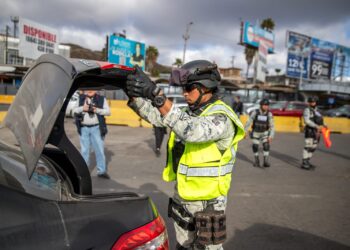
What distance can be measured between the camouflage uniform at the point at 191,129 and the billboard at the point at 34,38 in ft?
65.4

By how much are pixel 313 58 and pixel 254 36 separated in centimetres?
734

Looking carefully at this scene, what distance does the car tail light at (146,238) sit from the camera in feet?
4.95

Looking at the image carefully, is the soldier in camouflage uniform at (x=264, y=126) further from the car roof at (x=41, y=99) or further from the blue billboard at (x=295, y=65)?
the blue billboard at (x=295, y=65)

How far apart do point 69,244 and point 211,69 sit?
1451 mm

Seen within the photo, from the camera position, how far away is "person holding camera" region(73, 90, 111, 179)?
5.45 meters

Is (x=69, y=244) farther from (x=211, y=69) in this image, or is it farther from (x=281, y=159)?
(x=281, y=159)

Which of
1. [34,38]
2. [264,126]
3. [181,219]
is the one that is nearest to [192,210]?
[181,219]

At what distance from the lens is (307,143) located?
7.25 m

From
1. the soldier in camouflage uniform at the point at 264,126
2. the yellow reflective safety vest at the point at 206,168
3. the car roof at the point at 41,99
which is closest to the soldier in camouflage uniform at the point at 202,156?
the yellow reflective safety vest at the point at 206,168

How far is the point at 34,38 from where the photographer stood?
2023 cm

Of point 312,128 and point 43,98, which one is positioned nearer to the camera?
point 43,98

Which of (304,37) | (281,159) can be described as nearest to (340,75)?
(304,37)

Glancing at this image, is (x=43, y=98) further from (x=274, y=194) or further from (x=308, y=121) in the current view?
(x=308, y=121)

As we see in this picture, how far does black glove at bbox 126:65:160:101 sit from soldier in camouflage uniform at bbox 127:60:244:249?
2.3 inches
